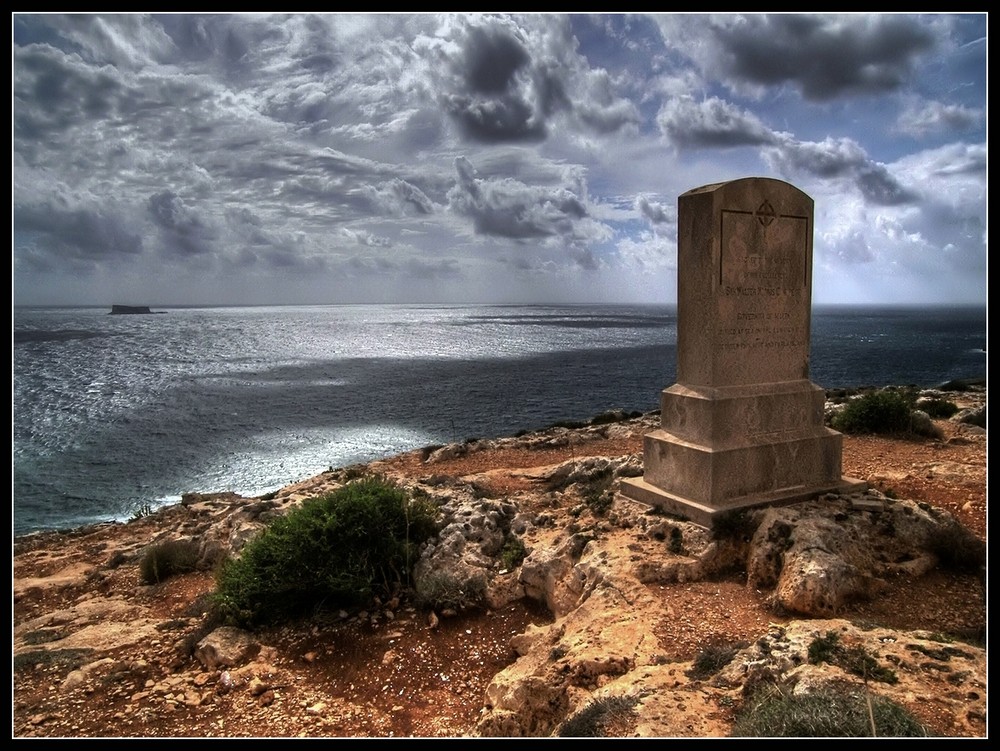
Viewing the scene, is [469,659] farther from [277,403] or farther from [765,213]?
[277,403]

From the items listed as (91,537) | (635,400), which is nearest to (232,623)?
(91,537)

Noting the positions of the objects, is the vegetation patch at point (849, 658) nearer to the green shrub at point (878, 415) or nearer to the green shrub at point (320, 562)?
the green shrub at point (320, 562)

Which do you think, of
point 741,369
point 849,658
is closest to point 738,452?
point 741,369

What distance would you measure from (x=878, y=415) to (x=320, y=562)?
10.7m

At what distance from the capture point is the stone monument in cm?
703

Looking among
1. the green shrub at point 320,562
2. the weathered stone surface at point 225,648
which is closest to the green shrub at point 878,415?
the green shrub at point 320,562

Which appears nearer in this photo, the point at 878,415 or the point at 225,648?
the point at 225,648

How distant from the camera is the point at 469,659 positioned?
5.96 metres

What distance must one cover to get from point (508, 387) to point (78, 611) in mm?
35848

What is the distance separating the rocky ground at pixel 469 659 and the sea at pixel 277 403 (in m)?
4.98

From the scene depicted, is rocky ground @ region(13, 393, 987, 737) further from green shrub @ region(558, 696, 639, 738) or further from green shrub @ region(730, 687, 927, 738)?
green shrub @ region(730, 687, 927, 738)

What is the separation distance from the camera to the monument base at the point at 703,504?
22.3ft

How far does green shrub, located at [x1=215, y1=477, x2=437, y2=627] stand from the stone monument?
315 centimetres

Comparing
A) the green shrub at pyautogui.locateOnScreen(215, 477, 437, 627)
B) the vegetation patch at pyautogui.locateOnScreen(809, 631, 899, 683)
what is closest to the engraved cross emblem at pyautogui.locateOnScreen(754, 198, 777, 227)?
the vegetation patch at pyautogui.locateOnScreen(809, 631, 899, 683)
